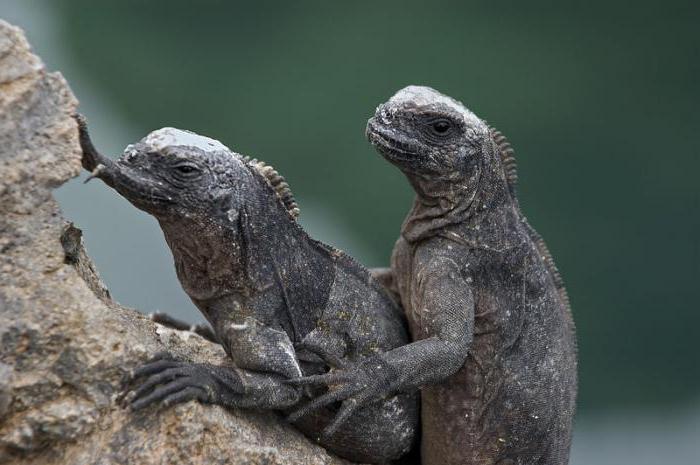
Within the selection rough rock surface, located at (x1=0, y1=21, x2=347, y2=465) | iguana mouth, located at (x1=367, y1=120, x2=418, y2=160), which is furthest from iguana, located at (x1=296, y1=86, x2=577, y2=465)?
rough rock surface, located at (x1=0, y1=21, x2=347, y2=465)

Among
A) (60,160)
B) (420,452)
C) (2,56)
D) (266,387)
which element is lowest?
(420,452)

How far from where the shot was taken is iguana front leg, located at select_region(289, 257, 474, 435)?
4.81 meters

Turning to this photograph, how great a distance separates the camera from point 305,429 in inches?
206

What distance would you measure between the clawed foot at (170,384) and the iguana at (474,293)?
3.06 ft

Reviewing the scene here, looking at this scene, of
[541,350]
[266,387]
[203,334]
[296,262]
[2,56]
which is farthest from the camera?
[203,334]

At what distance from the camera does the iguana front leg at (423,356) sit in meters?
4.81

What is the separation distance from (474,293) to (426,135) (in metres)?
0.71

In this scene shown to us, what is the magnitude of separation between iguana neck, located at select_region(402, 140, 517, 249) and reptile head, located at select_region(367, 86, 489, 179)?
5 cm

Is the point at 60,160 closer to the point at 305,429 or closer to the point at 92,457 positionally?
the point at 92,457

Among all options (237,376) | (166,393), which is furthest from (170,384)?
(237,376)

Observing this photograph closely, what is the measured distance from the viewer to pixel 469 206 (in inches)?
210

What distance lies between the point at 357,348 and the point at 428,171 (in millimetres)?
808

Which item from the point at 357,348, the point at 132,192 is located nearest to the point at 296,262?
the point at 357,348

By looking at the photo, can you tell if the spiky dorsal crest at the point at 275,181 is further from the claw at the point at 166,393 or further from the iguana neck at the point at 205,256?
the claw at the point at 166,393
